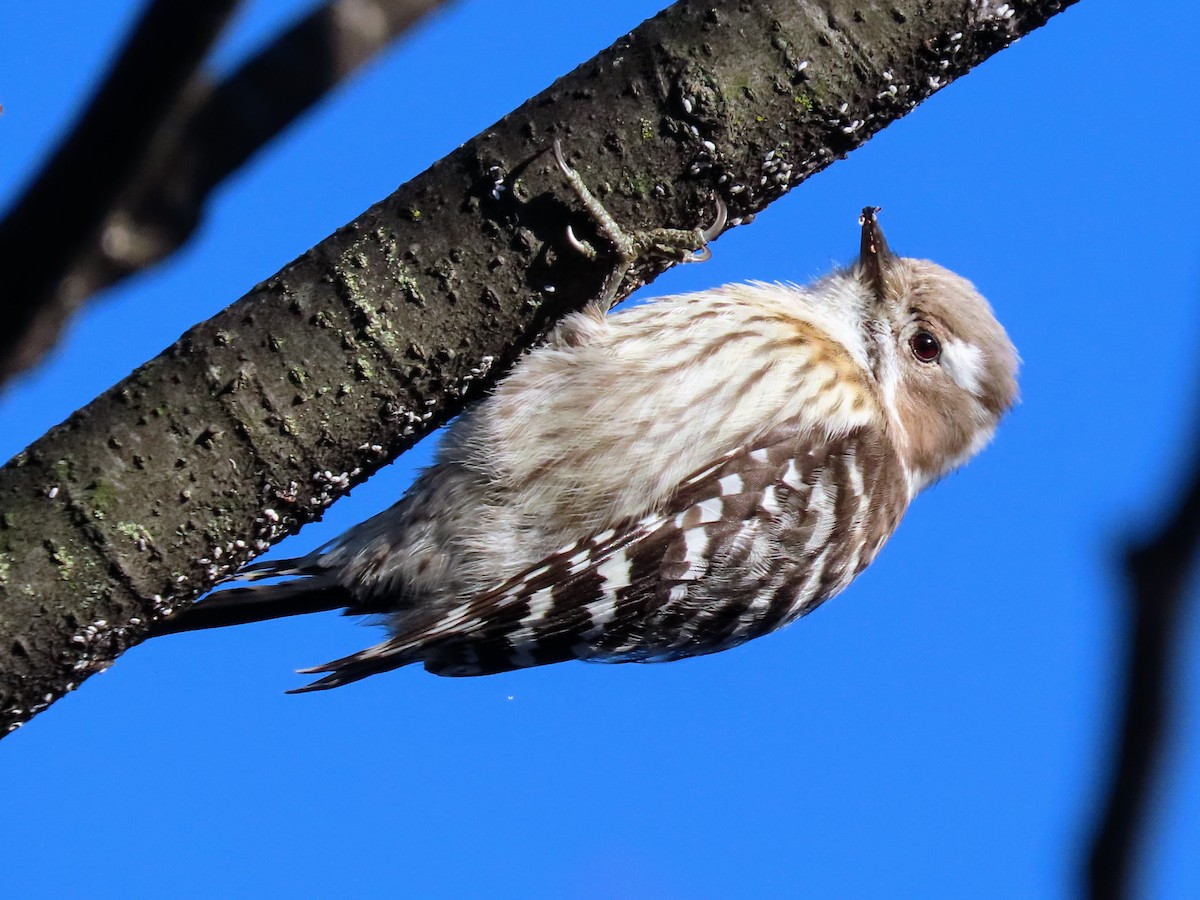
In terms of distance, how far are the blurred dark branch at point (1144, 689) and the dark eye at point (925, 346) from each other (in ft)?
11.3

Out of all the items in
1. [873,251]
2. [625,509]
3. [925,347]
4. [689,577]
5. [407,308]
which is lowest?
[689,577]

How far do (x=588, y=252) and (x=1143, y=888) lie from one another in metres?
2.10

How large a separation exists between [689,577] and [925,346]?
4.55ft

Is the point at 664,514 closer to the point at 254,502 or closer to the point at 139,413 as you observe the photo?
the point at 254,502

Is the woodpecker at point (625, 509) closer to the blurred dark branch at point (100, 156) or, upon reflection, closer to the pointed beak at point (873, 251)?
the pointed beak at point (873, 251)

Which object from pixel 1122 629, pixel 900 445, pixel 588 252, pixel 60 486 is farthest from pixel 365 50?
pixel 900 445

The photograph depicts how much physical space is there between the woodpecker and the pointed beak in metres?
0.38

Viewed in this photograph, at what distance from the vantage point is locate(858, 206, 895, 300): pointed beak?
4.46 metres

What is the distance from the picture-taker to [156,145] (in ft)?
5.60

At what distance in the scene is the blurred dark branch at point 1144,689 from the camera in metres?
1.09

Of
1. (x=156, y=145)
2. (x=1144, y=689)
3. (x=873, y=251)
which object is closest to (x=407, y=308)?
(x=156, y=145)

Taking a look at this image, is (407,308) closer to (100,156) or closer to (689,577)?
(100,156)

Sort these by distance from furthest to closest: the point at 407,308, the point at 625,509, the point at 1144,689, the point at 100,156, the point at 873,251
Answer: the point at 873,251 → the point at 625,509 → the point at 407,308 → the point at 100,156 → the point at 1144,689

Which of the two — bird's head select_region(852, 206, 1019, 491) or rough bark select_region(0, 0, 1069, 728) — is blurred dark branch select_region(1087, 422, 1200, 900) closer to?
rough bark select_region(0, 0, 1069, 728)
